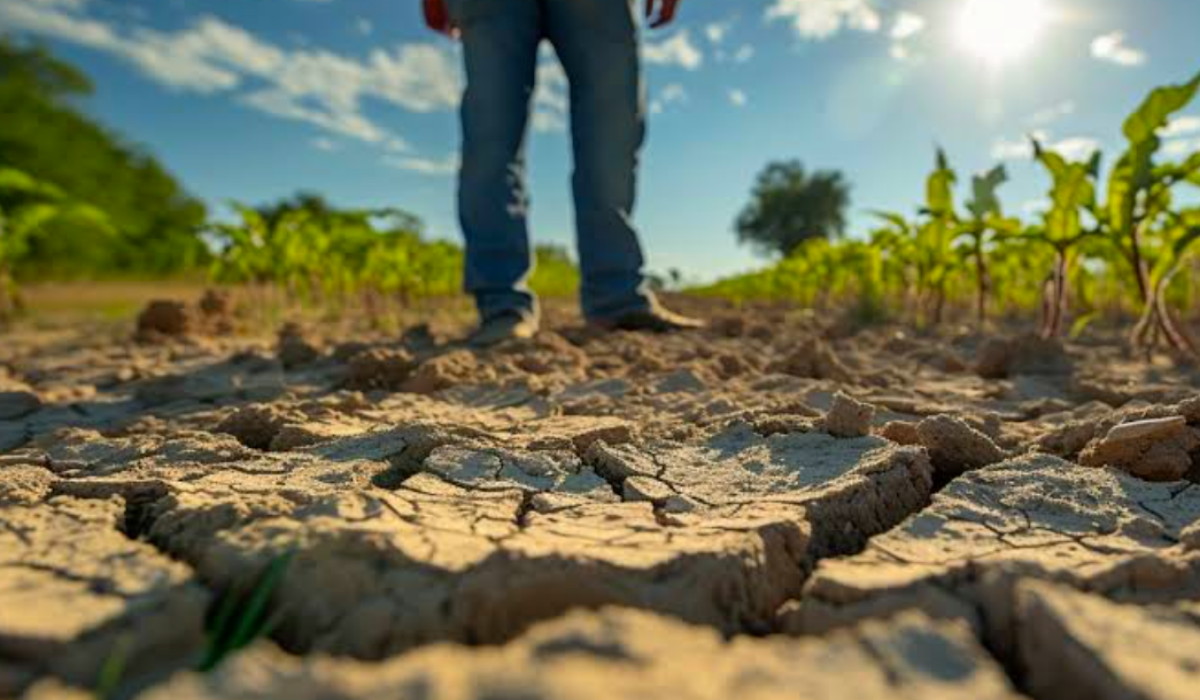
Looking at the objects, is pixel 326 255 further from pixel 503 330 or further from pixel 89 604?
pixel 89 604

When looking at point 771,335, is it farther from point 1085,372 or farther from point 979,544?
point 979,544

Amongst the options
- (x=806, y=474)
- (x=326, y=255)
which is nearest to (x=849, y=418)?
(x=806, y=474)

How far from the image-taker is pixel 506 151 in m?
2.53

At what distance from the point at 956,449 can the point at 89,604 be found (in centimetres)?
104

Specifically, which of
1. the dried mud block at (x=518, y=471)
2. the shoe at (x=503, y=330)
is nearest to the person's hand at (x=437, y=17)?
the shoe at (x=503, y=330)

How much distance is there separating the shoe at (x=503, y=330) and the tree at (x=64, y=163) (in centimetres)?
1133

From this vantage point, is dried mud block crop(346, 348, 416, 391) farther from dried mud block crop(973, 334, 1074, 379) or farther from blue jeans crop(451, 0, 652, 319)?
dried mud block crop(973, 334, 1074, 379)

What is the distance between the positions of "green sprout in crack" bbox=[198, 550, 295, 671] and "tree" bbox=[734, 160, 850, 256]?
1231 inches

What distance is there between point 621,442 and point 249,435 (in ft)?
2.20

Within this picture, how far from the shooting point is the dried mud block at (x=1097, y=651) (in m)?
0.49

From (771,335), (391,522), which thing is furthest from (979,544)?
(771,335)

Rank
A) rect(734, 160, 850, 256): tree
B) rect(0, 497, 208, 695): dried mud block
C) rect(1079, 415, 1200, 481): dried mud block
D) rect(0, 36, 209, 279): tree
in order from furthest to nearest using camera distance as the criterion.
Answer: rect(734, 160, 850, 256): tree
rect(0, 36, 209, 279): tree
rect(1079, 415, 1200, 481): dried mud block
rect(0, 497, 208, 695): dried mud block

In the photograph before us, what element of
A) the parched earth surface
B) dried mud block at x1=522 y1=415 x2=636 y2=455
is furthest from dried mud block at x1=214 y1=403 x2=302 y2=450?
dried mud block at x1=522 y1=415 x2=636 y2=455

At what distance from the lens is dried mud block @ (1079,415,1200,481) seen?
1007mm
